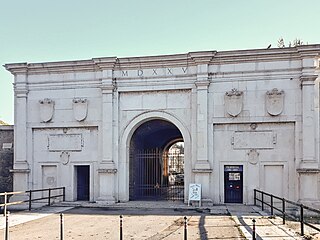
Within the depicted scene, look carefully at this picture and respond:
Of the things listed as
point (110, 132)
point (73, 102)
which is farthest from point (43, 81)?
point (110, 132)

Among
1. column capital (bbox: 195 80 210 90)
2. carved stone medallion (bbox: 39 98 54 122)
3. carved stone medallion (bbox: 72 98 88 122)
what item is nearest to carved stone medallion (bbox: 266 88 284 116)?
column capital (bbox: 195 80 210 90)

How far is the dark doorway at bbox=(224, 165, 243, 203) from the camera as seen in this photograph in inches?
778

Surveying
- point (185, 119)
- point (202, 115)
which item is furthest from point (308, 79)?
point (185, 119)

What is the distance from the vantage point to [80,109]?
21.2 metres

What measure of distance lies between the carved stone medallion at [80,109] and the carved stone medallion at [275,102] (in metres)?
9.56

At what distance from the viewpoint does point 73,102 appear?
2134 cm

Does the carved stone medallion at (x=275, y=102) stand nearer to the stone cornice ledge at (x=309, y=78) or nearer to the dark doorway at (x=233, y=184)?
the stone cornice ledge at (x=309, y=78)

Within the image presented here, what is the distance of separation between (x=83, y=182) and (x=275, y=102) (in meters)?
11.6

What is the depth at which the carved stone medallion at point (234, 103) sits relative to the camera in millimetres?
19469

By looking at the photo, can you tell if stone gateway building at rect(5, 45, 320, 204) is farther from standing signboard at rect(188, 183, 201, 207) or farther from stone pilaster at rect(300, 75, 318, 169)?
standing signboard at rect(188, 183, 201, 207)

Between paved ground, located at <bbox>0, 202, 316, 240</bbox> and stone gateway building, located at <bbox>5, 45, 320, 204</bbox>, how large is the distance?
192 cm

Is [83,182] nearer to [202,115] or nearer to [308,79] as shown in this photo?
[202,115]

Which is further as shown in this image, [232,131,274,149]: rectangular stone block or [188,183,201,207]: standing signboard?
[232,131,274,149]: rectangular stone block

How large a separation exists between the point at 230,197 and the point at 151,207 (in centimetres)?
417
